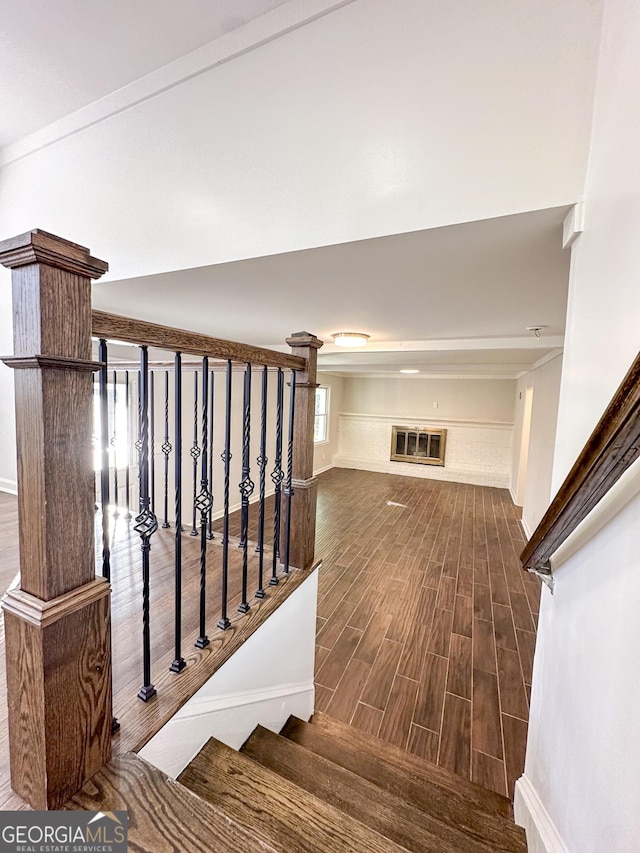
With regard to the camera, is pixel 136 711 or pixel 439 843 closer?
pixel 136 711

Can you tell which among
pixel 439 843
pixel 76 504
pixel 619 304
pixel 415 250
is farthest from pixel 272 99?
pixel 439 843

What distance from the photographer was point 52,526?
0.70m

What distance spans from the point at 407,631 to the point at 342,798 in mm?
1621

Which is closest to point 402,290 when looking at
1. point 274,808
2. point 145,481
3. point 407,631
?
point 145,481

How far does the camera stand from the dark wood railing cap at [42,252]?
637 mm

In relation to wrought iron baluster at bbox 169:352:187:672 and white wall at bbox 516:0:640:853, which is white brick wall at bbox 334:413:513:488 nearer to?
white wall at bbox 516:0:640:853

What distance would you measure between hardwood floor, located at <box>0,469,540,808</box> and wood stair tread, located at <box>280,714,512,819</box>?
0.54ft

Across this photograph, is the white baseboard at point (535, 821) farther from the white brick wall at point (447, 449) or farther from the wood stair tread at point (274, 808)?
the white brick wall at point (447, 449)

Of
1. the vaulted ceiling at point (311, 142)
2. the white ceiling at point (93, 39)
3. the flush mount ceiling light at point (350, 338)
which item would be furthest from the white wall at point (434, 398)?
the white ceiling at point (93, 39)

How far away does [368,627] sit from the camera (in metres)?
2.80

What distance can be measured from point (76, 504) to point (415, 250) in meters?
1.50

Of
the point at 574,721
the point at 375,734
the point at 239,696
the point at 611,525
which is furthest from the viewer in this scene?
the point at 375,734

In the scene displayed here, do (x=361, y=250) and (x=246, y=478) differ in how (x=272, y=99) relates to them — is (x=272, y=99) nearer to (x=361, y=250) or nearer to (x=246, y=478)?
(x=361, y=250)

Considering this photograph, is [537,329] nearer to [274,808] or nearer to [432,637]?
[432,637]
